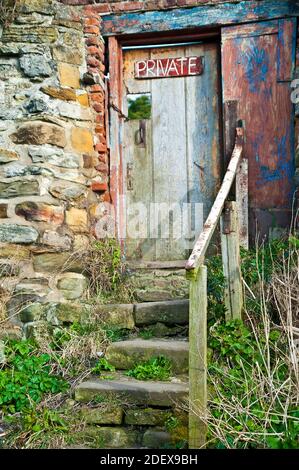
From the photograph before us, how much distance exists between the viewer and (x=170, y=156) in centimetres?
498

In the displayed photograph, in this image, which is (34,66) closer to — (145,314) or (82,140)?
(82,140)

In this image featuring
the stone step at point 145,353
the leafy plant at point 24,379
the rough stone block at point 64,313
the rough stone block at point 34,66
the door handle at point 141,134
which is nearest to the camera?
the leafy plant at point 24,379

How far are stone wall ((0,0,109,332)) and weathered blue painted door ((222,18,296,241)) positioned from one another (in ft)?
4.07

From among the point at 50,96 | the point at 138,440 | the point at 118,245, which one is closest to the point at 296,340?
the point at 138,440

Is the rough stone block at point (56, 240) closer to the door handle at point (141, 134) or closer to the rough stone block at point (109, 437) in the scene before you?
the door handle at point (141, 134)

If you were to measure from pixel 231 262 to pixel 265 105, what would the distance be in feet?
5.65

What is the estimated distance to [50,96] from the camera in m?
4.34

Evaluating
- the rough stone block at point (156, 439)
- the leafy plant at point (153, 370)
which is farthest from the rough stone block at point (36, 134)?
the rough stone block at point (156, 439)

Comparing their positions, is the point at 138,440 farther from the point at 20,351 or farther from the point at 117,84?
the point at 117,84

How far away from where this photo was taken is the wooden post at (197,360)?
8.89 feet

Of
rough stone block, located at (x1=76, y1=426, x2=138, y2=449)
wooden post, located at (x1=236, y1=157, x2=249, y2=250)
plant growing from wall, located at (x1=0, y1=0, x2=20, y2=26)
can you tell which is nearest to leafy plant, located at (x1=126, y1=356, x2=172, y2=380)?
rough stone block, located at (x1=76, y1=426, x2=138, y2=449)

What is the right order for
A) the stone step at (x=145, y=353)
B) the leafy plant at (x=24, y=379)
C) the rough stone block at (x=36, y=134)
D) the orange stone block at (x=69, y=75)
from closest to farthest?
the leafy plant at (x=24, y=379) → the stone step at (x=145, y=353) → the rough stone block at (x=36, y=134) → the orange stone block at (x=69, y=75)

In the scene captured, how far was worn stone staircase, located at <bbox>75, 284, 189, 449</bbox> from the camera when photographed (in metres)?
3.01

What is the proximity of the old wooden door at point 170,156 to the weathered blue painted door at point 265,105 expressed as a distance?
26 centimetres
